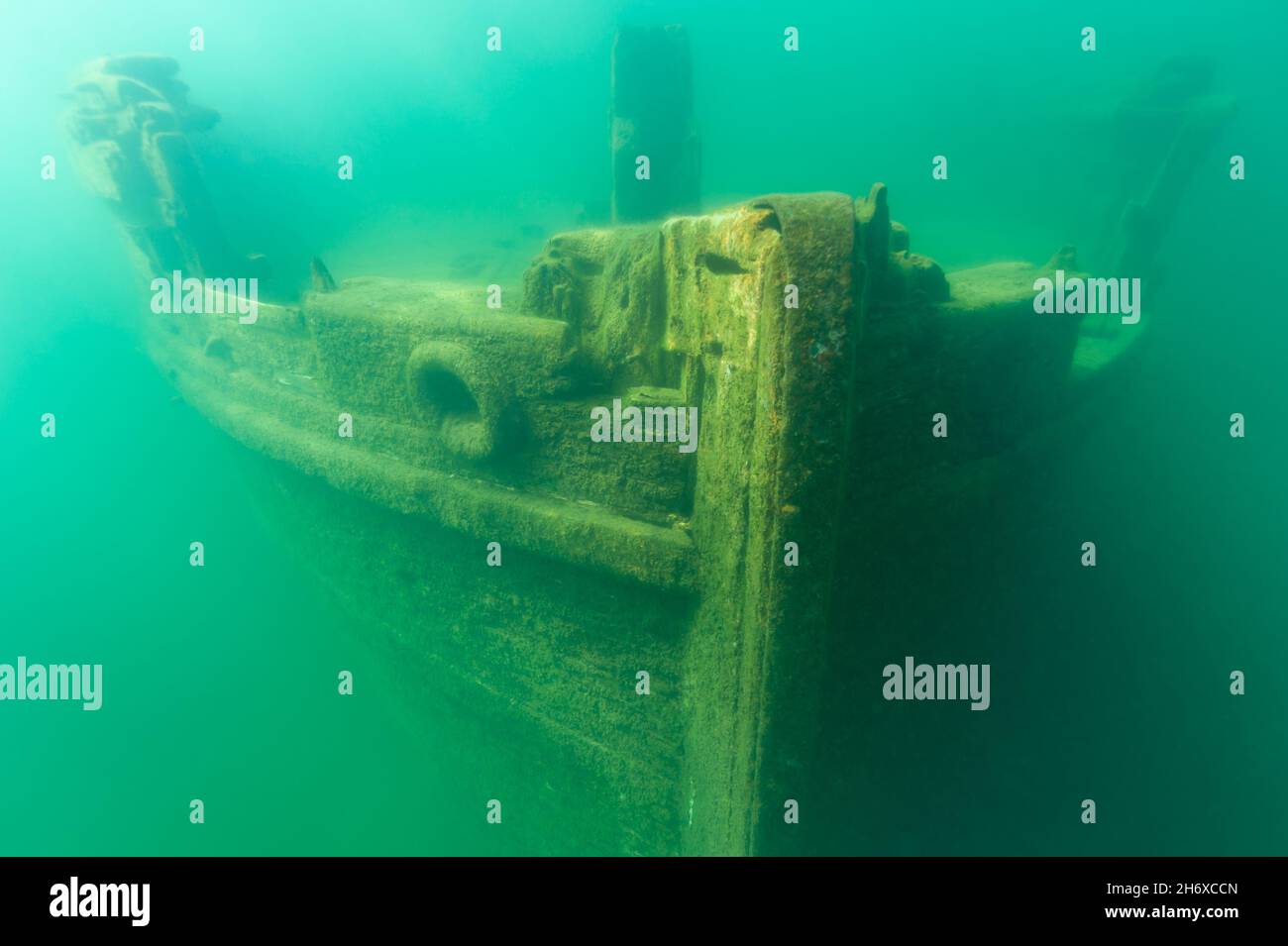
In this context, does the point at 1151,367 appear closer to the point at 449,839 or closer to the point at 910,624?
the point at 910,624

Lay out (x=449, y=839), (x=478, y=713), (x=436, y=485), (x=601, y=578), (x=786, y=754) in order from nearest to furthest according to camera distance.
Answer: (x=786, y=754) < (x=601, y=578) < (x=436, y=485) < (x=478, y=713) < (x=449, y=839)

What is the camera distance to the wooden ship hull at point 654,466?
3.12 metres

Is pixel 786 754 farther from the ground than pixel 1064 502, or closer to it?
closer to it

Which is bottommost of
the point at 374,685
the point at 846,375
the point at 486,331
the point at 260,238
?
the point at 374,685

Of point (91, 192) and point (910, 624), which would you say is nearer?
point (910, 624)

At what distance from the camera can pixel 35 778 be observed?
38.9 feet

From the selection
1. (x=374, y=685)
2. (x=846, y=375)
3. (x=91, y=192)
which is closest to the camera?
(x=846, y=375)

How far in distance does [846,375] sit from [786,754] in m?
2.32

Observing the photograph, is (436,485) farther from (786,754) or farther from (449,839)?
(449,839)

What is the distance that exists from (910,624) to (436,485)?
13.3ft

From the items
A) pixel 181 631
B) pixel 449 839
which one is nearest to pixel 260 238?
pixel 181 631

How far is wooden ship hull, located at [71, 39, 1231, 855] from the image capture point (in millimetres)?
3117

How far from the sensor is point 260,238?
14406mm

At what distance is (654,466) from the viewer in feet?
13.1
